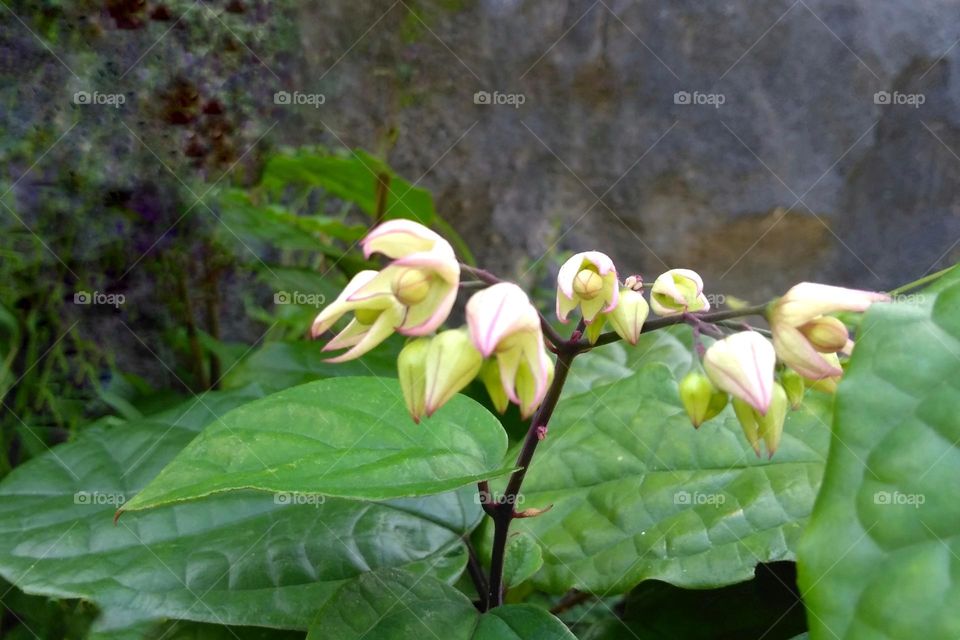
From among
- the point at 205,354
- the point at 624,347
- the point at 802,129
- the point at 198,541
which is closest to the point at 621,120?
the point at 802,129

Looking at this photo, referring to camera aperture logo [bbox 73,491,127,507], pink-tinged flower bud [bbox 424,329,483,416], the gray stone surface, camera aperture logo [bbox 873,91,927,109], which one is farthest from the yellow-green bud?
camera aperture logo [bbox 873,91,927,109]

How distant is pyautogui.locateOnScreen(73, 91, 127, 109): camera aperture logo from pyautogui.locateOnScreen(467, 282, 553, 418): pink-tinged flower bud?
1052 millimetres

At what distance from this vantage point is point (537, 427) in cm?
59

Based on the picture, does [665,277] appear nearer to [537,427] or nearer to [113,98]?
[537,427]

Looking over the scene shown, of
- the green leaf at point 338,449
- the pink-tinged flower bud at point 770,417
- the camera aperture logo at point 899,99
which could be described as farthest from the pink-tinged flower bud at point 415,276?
the camera aperture logo at point 899,99

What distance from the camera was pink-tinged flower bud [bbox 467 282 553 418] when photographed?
0.47 m

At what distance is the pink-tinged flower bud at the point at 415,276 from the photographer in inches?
19.5

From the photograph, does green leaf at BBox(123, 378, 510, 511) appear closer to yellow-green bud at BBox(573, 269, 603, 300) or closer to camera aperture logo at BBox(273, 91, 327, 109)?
yellow-green bud at BBox(573, 269, 603, 300)

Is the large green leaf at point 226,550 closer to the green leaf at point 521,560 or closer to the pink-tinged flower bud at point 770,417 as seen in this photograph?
the green leaf at point 521,560

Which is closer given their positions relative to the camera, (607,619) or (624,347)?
(607,619)

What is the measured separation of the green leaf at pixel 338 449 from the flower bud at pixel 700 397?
0.14 meters

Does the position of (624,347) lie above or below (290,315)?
above

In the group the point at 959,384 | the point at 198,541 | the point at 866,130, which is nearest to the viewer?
the point at 959,384

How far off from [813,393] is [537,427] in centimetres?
36
